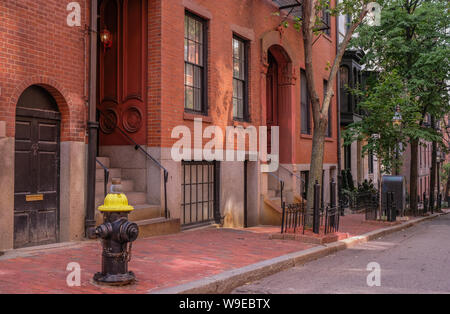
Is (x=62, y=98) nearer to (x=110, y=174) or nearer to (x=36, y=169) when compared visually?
(x=36, y=169)

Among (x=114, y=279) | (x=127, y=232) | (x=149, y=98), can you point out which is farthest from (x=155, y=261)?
(x=149, y=98)

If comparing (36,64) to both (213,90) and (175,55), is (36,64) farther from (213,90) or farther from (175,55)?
(213,90)

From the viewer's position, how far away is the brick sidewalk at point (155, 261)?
5531 mm

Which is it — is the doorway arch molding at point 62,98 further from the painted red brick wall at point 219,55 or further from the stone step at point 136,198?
the painted red brick wall at point 219,55

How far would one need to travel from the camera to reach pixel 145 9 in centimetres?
1069

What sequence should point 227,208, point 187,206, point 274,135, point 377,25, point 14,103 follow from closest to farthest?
1. point 14,103
2. point 187,206
3. point 227,208
4. point 274,135
5. point 377,25


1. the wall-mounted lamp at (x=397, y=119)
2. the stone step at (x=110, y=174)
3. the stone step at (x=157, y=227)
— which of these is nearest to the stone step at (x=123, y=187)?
the stone step at (x=110, y=174)

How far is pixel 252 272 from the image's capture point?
6891 millimetres

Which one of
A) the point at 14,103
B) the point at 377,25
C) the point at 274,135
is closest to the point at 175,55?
the point at 14,103

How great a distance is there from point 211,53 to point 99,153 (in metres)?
3.87

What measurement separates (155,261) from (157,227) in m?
2.73

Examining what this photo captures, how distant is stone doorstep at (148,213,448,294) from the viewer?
5.66m

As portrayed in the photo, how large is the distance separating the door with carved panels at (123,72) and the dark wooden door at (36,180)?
7.45ft

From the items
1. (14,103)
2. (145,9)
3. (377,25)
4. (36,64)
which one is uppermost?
(377,25)
